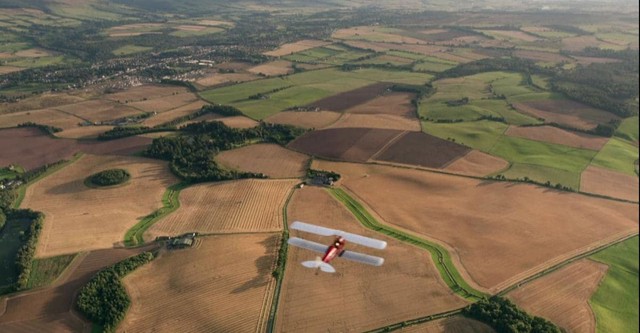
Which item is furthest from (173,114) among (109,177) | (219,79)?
(109,177)

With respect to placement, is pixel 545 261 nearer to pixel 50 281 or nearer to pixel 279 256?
pixel 279 256

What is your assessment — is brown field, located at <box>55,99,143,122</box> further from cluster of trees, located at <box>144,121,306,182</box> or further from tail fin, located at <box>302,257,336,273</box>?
tail fin, located at <box>302,257,336,273</box>

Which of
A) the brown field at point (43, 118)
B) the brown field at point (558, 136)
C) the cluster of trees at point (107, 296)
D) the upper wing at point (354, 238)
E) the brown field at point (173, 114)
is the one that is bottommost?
the cluster of trees at point (107, 296)

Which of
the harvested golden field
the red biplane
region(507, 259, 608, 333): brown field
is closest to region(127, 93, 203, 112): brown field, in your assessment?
the harvested golden field

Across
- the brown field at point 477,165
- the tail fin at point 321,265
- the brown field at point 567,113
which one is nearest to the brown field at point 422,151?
the brown field at point 477,165

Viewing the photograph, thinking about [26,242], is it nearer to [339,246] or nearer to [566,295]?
[339,246]

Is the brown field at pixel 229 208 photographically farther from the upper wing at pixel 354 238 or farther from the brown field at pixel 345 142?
the upper wing at pixel 354 238
